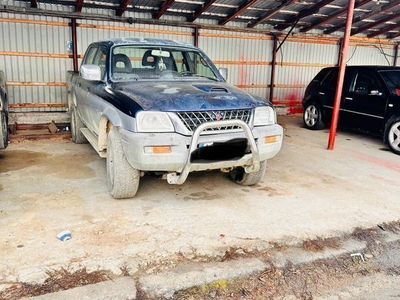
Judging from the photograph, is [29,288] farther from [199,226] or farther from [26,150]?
[26,150]

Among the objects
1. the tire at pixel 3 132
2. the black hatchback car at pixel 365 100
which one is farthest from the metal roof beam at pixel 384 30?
the tire at pixel 3 132

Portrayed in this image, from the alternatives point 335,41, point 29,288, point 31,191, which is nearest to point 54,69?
point 31,191

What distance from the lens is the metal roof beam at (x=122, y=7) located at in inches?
313

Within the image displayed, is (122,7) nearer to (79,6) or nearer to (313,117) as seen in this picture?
(79,6)

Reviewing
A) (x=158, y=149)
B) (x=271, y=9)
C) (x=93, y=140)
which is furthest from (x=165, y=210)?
(x=271, y=9)

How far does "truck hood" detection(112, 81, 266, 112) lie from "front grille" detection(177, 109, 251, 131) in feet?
0.13

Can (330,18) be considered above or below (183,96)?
above

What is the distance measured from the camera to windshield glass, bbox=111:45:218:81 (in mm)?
4672

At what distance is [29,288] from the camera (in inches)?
99.3

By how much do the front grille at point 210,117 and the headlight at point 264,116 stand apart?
15 cm

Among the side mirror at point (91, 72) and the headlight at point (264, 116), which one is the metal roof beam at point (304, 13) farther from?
the side mirror at point (91, 72)

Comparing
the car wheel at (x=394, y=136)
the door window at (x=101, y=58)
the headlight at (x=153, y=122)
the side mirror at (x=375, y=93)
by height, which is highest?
the door window at (x=101, y=58)

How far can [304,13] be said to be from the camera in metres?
9.41

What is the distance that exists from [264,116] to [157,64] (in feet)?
5.58
